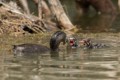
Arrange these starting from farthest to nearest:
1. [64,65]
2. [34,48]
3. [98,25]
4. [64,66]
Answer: [98,25] < [34,48] < [64,65] < [64,66]

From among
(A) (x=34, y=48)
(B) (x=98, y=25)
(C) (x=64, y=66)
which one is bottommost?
(C) (x=64, y=66)

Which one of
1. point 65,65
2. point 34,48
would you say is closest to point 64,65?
point 65,65

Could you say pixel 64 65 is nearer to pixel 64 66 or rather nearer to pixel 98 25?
pixel 64 66

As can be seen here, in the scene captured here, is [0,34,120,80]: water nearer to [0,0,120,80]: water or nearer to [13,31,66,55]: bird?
[0,0,120,80]: water

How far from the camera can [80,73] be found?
23.5 feet

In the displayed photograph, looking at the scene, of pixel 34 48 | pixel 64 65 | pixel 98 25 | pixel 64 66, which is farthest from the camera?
pixel 98 25

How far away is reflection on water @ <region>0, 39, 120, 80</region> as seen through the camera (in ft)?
22.7

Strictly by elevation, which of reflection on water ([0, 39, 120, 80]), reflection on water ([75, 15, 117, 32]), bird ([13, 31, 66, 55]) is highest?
reflection on water ([75, 15, 117, 32])

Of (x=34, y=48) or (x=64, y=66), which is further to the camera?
(x=34, y=48)

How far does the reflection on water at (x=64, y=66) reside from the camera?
22.7ft

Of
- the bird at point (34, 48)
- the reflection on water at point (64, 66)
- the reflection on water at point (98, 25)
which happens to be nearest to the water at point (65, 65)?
the reflection on water at point (64, 66)

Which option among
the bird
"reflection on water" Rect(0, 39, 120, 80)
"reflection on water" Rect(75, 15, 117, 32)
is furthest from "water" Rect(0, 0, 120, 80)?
"reflection on water" Rect(75, 15, 117, 32)

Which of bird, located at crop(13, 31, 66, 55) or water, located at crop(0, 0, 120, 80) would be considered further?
bird, located at crop(13, 31, 66, 55)

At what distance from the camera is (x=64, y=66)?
7879 millimetres
